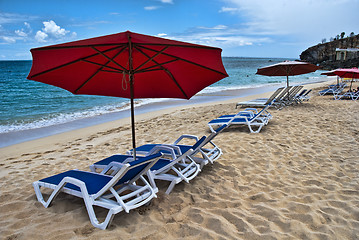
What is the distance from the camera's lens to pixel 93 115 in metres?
12.1

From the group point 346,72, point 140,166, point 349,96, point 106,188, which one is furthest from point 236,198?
point 346,72

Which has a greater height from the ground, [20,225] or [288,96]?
[288,96]

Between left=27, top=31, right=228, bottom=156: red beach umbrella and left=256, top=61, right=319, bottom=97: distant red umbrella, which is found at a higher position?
left=256, top=61, right=319, bottom=97: distant red umbrella

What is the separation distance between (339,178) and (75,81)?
12.8ft

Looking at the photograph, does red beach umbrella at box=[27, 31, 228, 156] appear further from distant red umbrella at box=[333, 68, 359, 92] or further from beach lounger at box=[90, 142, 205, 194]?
distant red umbrella at box=[333, 68, 359, 92]

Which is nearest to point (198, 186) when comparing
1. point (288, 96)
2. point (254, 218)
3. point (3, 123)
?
point (254, 218)

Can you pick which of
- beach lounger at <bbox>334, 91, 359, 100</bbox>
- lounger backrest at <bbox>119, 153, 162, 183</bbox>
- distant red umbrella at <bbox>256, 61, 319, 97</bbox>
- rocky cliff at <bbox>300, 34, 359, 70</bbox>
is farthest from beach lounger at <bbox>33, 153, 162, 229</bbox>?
rocky cliff at <bbox>300, 34, 359, 70</bbox>

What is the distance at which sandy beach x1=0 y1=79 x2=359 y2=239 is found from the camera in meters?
2.46

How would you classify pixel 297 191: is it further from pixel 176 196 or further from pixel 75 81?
pixel 75 81

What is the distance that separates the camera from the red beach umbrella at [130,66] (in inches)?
91.8

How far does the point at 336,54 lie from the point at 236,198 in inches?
3015

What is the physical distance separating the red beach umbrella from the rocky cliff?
210 ft

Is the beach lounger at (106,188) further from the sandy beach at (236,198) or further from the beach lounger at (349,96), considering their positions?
the beach lounger at (349,96)

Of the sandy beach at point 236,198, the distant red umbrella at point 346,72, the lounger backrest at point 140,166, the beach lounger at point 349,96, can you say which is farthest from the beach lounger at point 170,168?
the distant red umbrella at point 346,72
